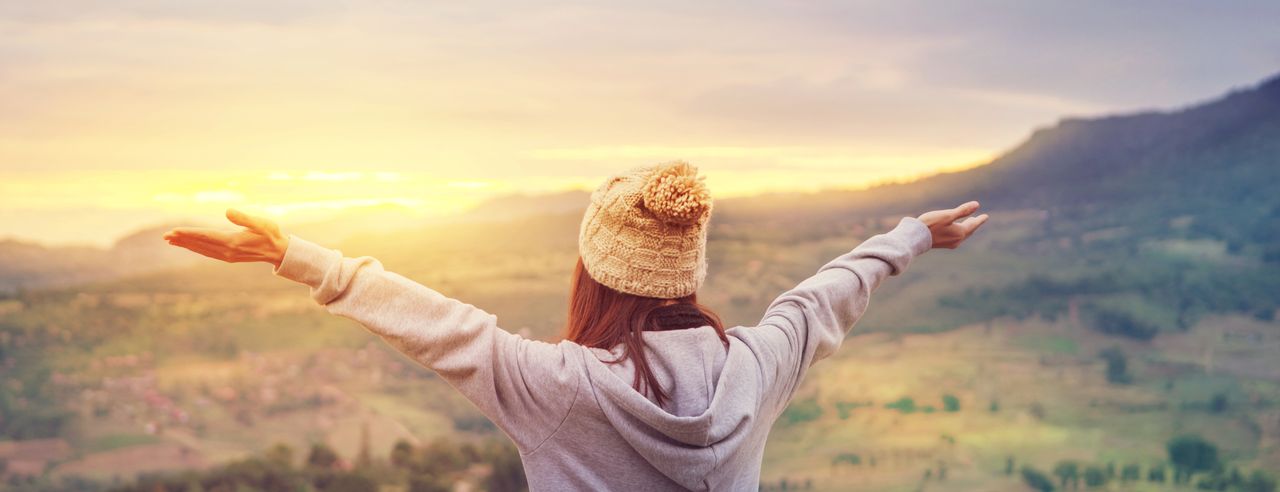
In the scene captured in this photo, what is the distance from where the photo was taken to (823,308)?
162 cm

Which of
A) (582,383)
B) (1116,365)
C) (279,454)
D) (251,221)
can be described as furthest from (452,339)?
(1116,365)

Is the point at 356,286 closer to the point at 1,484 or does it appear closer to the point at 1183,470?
the point at 1,484

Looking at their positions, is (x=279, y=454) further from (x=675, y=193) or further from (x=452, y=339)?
(x=675, y=193)

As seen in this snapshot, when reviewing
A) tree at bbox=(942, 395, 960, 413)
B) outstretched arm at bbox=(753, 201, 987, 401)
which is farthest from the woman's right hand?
tree at bbox=(942, 395, 960, 413)

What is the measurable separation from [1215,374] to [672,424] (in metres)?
6.32

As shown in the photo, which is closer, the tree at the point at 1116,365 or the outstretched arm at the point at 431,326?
the outstretched arm at the point at 431,326

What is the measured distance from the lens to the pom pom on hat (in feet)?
4.50

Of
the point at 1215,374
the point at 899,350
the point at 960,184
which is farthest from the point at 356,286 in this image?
the point at 1215,374

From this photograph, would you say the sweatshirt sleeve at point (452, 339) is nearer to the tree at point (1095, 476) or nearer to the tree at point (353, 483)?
the tree at point (353, 483)

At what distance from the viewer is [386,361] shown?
5.65 metres

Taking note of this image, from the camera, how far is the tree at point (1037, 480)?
240 inches

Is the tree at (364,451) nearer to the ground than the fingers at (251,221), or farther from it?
nearer to the ground

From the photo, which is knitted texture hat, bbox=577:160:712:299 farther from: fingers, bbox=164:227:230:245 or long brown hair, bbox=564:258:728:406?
fingers, bbox=164:227:230:245

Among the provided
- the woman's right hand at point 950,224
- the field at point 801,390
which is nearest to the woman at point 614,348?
the woman's right hand at point 950,224
